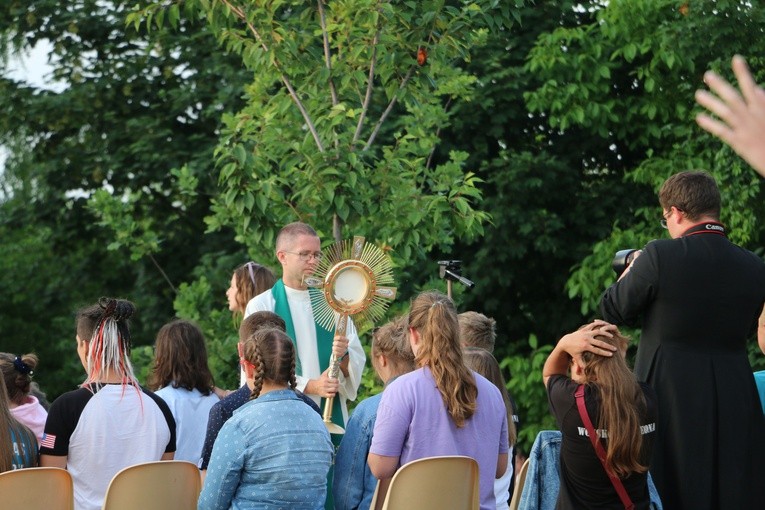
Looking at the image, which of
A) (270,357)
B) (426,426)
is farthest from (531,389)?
(270,357)

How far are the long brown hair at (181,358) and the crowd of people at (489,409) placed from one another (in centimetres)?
55

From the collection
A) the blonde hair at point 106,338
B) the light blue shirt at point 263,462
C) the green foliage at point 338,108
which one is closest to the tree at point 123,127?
the green foliage at point 338,108

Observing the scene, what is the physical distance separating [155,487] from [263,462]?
56 cm

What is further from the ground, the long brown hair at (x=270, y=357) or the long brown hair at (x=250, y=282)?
the long brown hair at (x=250, y=282)

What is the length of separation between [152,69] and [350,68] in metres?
6.76

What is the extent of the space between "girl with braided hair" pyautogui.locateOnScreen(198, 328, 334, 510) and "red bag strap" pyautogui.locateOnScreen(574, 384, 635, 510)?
92 centimetres

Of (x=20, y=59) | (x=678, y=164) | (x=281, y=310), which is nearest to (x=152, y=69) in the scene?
(x=20, y=59)

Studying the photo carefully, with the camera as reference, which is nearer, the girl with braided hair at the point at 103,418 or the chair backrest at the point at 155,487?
the chair backrest at the point at 155,487

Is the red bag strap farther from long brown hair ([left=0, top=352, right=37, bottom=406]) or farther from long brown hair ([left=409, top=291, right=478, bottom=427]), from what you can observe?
long brown hair ([left=0, top=352, right=37, bottom=406])

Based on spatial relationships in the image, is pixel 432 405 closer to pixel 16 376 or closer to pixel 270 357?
pixel 270 357

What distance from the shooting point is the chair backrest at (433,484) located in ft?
13.0

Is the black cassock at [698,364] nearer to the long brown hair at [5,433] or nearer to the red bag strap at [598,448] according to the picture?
the red bag strap at [598,448]

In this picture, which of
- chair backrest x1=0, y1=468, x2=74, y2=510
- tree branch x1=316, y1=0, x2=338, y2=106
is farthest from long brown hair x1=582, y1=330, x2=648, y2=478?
tree branch x1=316, y1=0, x2=338, y2=106

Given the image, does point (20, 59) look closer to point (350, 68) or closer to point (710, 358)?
point (350, 68)
